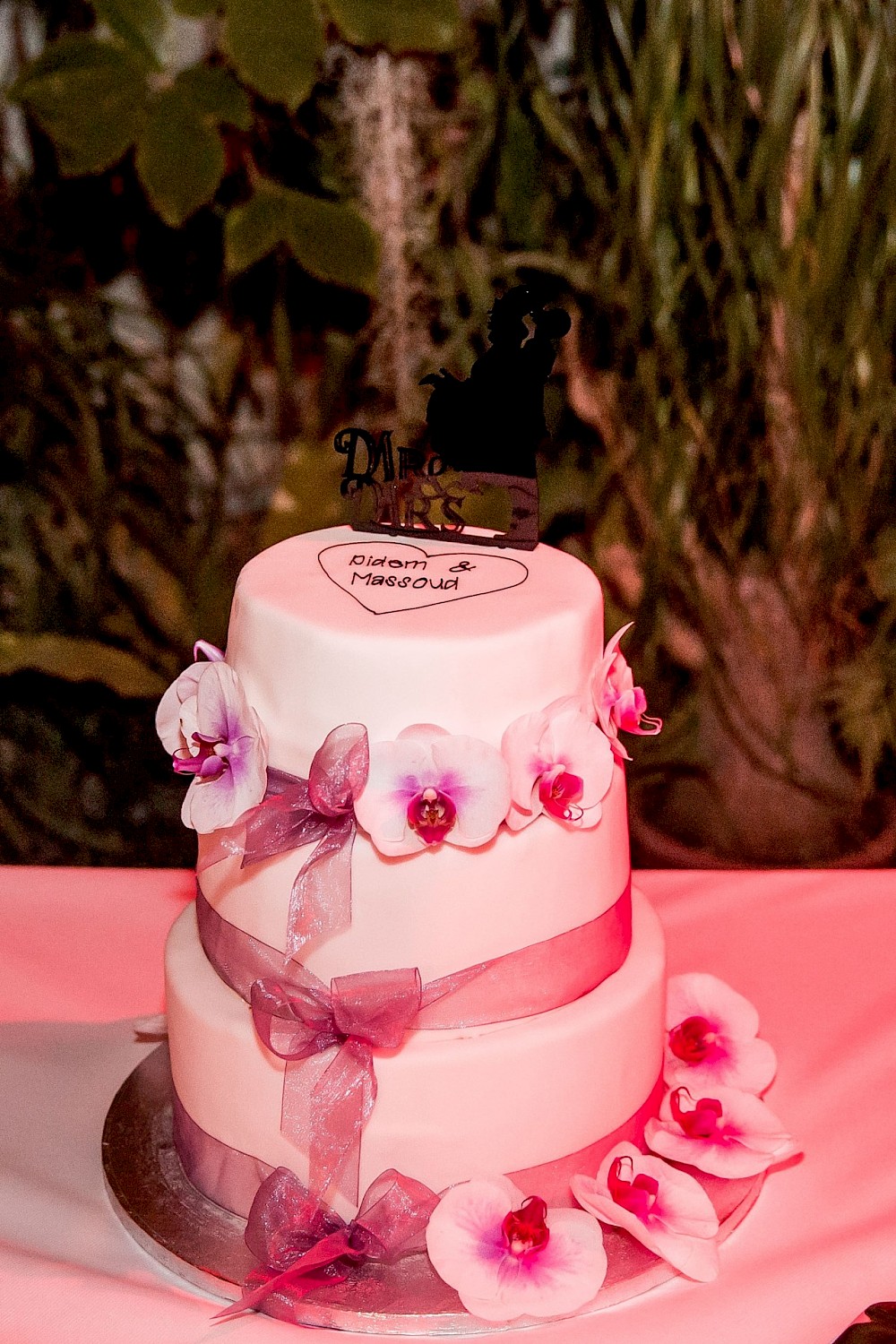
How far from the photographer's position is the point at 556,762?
1133 millimetres

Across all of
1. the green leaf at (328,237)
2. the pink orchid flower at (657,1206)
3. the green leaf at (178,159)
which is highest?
the green leaf at (178,159)

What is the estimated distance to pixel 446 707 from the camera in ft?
3.69

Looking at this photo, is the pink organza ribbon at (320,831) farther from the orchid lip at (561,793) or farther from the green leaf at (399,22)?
the green leaf at (399,22)

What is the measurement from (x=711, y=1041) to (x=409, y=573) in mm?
618

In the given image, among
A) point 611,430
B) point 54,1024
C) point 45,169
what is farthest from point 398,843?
point 45,169

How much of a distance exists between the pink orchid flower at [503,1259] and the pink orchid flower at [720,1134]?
0.57 ft

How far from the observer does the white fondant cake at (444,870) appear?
3.67ft

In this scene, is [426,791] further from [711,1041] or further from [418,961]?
[711,1041]

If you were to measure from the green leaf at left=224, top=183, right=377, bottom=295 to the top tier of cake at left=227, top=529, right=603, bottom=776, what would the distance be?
643 millimetres

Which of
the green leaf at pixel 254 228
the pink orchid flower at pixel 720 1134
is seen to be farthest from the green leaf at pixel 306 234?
the pink orchid flower at pixel 720 1134

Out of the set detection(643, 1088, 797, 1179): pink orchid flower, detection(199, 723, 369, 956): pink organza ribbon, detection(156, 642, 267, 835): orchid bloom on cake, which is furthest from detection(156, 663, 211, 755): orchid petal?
detection(643, 1088, 797, 1179): pink orchid flower

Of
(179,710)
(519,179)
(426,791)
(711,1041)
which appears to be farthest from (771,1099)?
(519,179)

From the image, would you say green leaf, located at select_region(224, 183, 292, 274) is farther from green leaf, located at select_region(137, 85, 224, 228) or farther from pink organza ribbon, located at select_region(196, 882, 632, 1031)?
pink organza ribbon, located at select_region(196, 882, 632, 1031)

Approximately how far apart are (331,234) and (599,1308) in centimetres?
129
